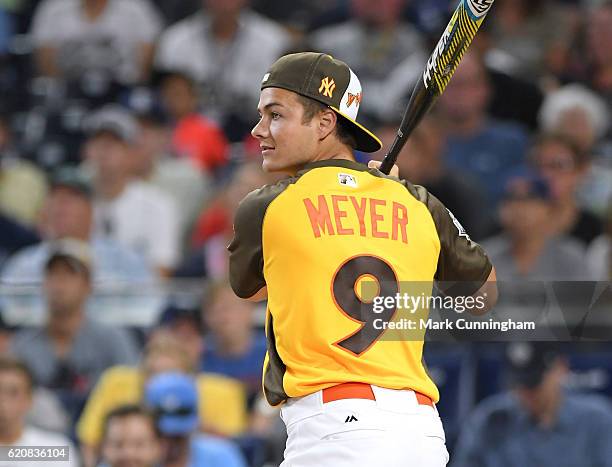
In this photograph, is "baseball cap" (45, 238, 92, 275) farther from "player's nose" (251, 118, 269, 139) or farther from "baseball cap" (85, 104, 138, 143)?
"player's nose" (251, 118, 269, 139)

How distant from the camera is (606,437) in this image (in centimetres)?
662

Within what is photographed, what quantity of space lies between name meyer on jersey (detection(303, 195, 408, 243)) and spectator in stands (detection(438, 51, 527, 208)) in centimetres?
502

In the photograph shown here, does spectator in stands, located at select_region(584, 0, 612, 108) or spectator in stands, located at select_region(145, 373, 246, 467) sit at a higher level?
spectator in stands, located at select_region(584, 0, 612, 108)

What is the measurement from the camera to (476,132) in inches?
349

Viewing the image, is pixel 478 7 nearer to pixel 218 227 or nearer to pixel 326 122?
pixel 326 122

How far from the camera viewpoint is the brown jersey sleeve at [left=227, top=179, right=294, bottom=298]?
3.59 meters

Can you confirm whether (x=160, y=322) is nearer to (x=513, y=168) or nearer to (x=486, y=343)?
(x=486, y=343)

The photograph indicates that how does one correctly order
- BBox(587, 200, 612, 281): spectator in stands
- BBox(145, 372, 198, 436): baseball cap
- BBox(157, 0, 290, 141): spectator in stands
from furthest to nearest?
BBox(157, 0, 290, 141): spectator in stands → BBox(587, 200, 612, 281): spectator in stands → BBox(145, 372, 198, 436): baseball cap

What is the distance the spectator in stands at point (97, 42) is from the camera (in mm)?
10320

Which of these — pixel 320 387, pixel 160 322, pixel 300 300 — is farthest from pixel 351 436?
pixel 160 322

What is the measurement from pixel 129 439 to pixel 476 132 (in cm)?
390

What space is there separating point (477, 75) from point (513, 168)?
0.82 metres

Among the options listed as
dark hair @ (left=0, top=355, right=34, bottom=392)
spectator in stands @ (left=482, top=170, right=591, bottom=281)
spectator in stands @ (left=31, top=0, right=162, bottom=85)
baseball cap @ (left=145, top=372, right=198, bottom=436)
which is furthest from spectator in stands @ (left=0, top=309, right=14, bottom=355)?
spectator in stands @ (left=31, top=0, right=162, bottom=85)

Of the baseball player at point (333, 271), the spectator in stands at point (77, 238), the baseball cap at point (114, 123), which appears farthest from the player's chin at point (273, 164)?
the baseball cap at point (114, 123)
